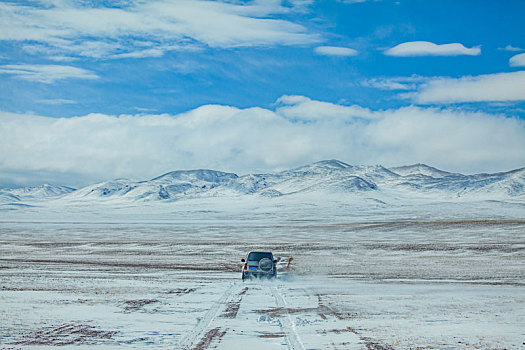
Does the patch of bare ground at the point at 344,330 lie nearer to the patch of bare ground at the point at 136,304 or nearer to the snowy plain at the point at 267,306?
the snowy plain at the point at 267,306

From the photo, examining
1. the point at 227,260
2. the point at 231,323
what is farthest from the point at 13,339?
the point at 227,260

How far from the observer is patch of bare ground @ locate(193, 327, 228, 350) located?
1185 cm

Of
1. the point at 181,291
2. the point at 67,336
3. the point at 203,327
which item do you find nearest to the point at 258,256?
the point at 181,291

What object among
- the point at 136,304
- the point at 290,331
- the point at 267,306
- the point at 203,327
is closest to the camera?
the point at 290,331

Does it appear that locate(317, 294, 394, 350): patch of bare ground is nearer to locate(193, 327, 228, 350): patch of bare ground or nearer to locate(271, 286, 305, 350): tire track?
locate(271, 286, 305, 350): tire track

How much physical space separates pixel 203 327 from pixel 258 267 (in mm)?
14222

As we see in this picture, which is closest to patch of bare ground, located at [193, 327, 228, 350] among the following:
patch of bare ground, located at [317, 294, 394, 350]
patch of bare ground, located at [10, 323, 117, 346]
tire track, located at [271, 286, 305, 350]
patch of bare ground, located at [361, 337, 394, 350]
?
tire track, located at [271, 286, 305, 350]

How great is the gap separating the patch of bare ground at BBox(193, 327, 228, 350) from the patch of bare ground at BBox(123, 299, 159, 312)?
15.0ft

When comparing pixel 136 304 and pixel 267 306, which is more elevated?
pixel 136 304

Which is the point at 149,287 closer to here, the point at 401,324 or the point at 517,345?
the point at 401,324

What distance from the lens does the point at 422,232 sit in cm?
8181

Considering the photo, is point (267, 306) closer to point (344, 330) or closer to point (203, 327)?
point (203, 327)

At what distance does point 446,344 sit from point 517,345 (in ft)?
5.14

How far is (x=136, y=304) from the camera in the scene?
1878 centimetres
